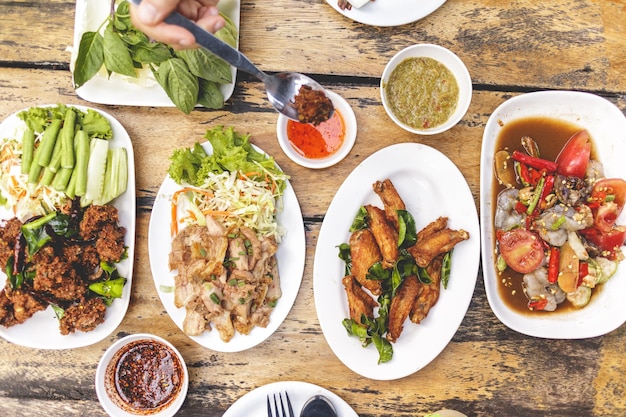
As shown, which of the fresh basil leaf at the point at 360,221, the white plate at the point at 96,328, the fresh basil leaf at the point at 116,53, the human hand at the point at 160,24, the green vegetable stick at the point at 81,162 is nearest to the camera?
the human hand at the point at 160,24

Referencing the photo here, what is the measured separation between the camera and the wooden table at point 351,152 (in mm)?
3270

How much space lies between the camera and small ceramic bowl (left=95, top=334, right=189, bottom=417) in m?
3.01

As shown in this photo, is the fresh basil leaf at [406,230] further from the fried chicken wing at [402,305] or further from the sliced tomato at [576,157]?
the sliced tomato at [576,157]

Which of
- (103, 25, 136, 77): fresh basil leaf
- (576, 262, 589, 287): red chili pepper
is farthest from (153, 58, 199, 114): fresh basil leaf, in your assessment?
(576, 262, 589, 287): red chili pepper

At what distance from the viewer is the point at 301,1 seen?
3.28 metres

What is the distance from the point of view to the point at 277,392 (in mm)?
3205

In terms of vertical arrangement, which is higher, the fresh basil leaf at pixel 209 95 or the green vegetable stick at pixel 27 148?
the fresh basil leaf at pixel 209 95

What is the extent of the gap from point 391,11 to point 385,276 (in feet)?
5.55

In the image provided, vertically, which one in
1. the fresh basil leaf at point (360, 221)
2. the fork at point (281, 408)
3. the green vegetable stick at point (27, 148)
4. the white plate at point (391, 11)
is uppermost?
the white plate at point (391, 11)

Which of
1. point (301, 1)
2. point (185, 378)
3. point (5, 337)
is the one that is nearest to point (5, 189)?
point (5, 337)

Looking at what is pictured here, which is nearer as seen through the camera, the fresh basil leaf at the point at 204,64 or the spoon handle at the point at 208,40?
the spoon handle at the point at 208,40

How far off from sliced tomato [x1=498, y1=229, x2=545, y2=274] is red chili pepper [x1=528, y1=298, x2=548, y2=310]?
22 centimetres

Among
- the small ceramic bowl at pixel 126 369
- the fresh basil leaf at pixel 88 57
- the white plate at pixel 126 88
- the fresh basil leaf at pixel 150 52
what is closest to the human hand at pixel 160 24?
the fresh basil leaf at pixel 150 52

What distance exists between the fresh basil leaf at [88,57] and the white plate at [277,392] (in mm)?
2165
